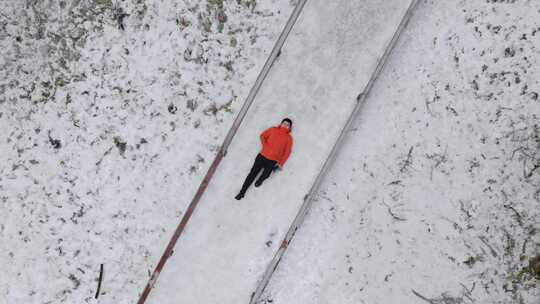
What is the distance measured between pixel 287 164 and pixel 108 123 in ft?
11.7

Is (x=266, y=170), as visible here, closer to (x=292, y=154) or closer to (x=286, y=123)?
(x=292, y=154)

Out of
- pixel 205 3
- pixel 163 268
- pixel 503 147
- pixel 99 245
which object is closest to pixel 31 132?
pixel 99 245

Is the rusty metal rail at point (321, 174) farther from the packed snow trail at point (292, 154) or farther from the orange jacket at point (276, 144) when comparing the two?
the orange jacket at point (276, 144)

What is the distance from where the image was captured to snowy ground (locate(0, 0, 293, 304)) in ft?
25.4

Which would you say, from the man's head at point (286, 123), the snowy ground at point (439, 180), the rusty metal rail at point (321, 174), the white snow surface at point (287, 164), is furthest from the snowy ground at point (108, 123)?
the snowy ground at point (439, 180)

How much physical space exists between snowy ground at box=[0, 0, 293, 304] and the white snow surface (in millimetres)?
27

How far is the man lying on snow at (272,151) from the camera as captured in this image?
724 cm

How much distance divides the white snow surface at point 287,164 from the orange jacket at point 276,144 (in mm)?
330

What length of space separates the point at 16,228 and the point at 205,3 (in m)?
5.68

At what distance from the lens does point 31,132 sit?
7.95 metres

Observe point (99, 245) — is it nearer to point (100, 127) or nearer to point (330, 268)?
point (100, 127)

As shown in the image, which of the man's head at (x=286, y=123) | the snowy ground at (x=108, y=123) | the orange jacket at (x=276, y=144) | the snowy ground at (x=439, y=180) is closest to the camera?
the orange jacket at (x=276, y=144)

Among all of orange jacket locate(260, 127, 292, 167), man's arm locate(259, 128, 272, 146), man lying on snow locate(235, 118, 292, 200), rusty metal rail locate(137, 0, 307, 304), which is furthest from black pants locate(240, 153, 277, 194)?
rusty metal rail locate(137, 0, 307, 304)

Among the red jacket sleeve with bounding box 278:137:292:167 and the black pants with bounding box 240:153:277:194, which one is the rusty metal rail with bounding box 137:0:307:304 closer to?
the black pants with bounding box 240:153:277:194
